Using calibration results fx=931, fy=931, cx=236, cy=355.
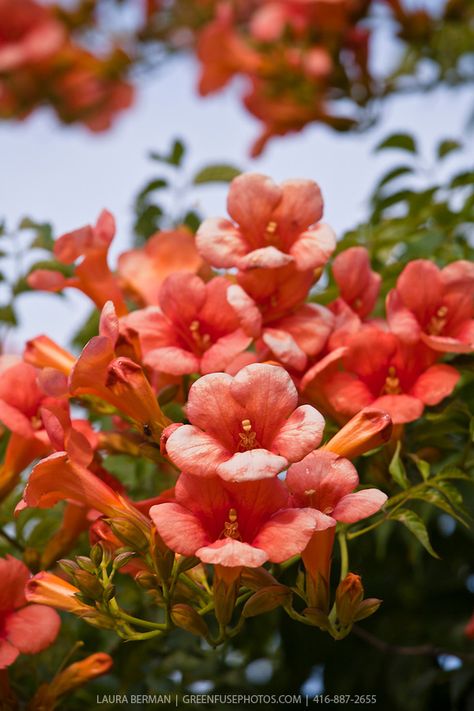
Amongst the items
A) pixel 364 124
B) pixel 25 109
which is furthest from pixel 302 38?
pixel 25 109

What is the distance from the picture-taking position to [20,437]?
2428 mm

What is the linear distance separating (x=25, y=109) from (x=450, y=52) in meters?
2.95

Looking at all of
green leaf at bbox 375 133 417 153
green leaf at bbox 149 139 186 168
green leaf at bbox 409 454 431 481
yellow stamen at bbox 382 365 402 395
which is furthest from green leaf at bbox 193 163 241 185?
green leaf at bbox 409 454 431 481

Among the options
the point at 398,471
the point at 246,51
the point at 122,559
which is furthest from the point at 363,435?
the point at 246,51

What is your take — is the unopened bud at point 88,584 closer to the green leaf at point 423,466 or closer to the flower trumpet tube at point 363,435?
the flower trumpet tube at point 363,435

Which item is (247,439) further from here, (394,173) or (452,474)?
(394,173)

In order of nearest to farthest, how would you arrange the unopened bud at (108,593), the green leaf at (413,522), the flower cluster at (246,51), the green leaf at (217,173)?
1. the unopened bud at (108,593)
2. the green leaf at (413,522)
3. the green leaf at (217,173)
4. the flower cluster at (246,51)

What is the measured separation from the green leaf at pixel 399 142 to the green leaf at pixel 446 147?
0.10 metres

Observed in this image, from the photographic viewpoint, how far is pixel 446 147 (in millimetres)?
3619

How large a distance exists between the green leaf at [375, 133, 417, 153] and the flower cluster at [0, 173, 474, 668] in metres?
1.22

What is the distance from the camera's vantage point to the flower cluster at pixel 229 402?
1841 mm

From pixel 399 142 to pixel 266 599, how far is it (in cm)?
225

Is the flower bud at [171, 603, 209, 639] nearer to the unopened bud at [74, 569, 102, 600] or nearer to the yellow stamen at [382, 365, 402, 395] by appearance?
the unopened bud at [74, 569, 102, 600]

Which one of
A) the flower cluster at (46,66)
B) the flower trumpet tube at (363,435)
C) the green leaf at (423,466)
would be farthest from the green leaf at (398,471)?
the flower cluster at (46,66)
